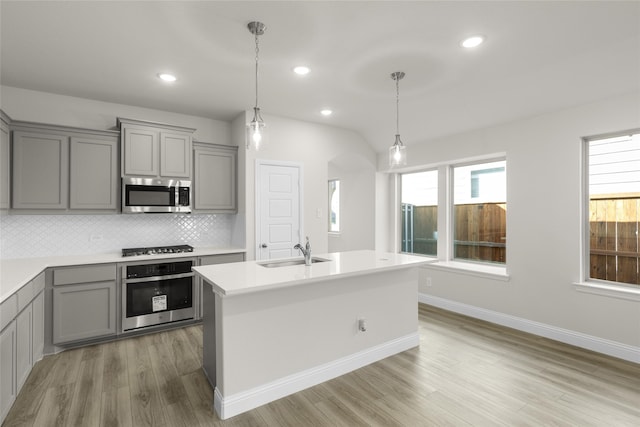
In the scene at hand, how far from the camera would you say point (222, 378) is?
7.29ft

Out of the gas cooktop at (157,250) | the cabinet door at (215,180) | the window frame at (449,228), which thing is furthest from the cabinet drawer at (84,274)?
the window frame at (449,228)

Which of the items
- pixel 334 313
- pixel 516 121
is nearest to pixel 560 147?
pixel 516 121

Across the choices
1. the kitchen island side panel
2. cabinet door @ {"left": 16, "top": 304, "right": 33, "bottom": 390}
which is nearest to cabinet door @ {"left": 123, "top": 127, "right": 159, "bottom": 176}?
cabinet door @ {"left": 16, "top": 304, "right": 33, "bottom": 390}

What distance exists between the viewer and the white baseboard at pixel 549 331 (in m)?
3.03

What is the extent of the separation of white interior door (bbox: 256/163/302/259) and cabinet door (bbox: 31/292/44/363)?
218 cm

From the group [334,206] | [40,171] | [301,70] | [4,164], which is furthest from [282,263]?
[334,206]

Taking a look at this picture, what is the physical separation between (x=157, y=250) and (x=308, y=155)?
2.35m

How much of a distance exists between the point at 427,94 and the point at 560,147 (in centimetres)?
150

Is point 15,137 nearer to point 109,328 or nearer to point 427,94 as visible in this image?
point 109,328

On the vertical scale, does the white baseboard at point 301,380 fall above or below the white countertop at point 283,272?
below

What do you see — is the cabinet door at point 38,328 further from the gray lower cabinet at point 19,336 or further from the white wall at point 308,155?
the white wall at point 308,155

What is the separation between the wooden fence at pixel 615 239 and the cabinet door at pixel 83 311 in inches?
198

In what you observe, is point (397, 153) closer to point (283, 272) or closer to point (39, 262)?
point (283, 272)

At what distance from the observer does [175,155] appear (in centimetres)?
394
